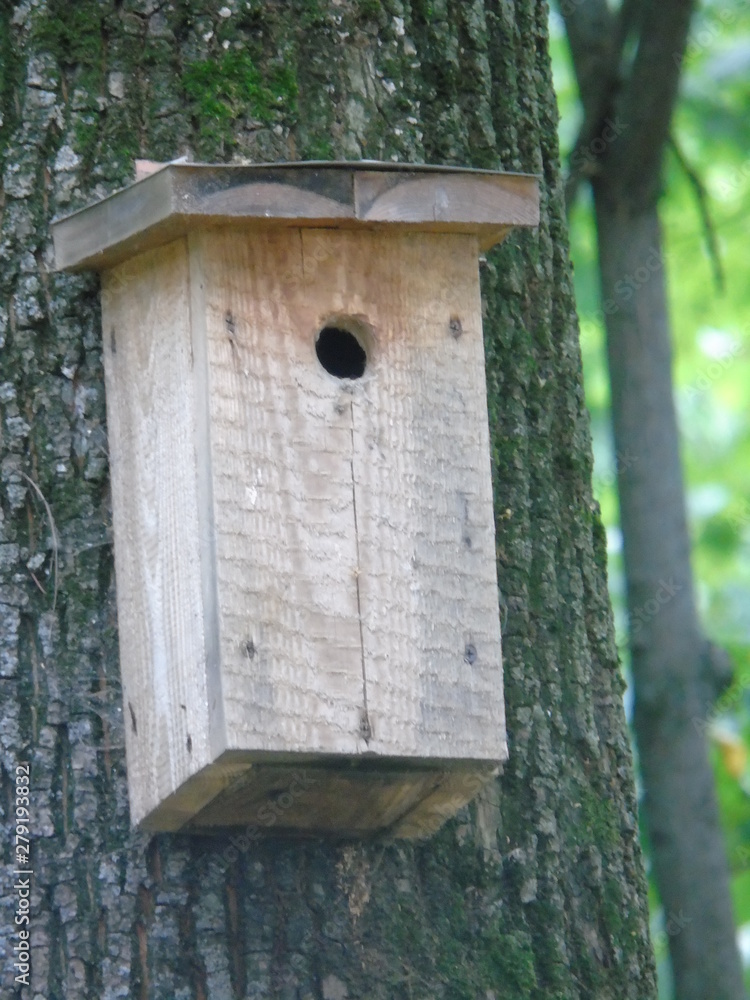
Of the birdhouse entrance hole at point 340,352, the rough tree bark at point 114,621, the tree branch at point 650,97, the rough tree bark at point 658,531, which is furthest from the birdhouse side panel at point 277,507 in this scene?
the tree branch at point 650,97

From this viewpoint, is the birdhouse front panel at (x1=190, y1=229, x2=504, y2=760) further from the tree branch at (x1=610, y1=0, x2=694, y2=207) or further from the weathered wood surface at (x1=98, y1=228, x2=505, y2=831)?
the tree branch at (x1=610, y1=0, x2=694, y2=207)

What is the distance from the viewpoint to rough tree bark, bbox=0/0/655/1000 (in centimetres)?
243

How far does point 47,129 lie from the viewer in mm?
2643

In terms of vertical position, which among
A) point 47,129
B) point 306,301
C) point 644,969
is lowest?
point 644,969

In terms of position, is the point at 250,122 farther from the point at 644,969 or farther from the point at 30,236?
the point at 644,969

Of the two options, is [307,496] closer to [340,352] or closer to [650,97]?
[340,352]

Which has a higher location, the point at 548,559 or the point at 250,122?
the point at 250,122

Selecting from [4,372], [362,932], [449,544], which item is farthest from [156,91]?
[362,932]

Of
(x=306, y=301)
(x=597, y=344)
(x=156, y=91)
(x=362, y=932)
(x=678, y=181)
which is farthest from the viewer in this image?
(x=597, y=344)

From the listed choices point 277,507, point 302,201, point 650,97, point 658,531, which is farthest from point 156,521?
point 650,97

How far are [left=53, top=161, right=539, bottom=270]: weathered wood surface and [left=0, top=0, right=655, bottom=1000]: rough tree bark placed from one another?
0.84 ft

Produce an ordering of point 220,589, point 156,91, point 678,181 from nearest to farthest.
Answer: point 220,589 < point 156,91 < point 678,181

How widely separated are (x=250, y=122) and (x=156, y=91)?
172mm

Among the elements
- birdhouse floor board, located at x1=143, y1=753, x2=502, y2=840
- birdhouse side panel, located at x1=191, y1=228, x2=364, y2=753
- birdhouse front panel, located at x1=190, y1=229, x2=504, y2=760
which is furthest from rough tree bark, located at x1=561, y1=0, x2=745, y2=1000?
birdhouse side panel, located at x1=191, y1=228, x2=364, y2=753
